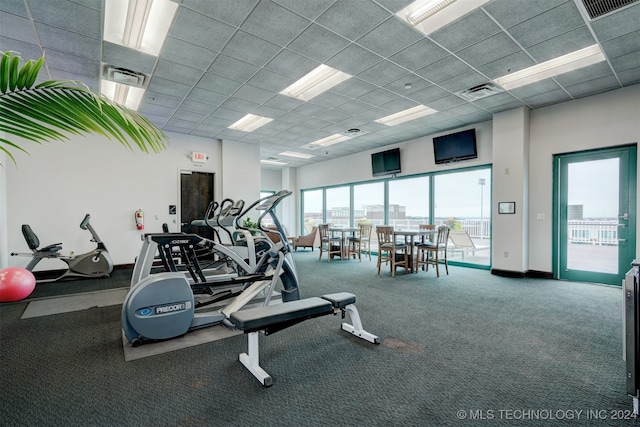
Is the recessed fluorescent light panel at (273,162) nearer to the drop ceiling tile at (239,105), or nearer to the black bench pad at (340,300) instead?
the drop ceiling tile at (239,105)

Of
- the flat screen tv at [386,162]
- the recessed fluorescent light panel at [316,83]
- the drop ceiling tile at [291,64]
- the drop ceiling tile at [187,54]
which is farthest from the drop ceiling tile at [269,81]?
the flat screen tv at [386,162]

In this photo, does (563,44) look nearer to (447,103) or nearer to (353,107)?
(447,103)

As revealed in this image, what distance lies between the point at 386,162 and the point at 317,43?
523 cm

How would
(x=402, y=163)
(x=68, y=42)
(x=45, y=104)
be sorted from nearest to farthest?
1. (x=45, y=104)
2. (x=68, y=42)
3. (x=402, y=163)

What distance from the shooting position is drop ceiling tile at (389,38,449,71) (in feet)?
11.9

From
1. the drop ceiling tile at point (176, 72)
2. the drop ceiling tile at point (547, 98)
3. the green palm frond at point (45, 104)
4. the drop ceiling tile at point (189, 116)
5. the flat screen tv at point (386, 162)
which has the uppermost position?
the drop ceiling tile at point (547, 98)

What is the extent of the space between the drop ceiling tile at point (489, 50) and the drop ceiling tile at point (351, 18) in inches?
52.4

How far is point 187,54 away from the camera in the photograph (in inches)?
150

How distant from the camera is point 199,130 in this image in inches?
276

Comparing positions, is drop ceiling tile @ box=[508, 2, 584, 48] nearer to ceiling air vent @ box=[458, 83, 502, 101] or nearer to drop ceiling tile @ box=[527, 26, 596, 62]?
drop ceiling tile @ box=[527, 26, 596, 62]

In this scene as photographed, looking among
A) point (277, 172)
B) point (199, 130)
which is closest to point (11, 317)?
point (199, 130)

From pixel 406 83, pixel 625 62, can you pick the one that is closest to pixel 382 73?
pixel 406 83

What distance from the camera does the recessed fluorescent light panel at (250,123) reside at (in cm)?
641

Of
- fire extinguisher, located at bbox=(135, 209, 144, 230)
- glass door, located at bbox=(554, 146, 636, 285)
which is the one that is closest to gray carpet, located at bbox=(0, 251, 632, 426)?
glass door, located at bbox=(554, 146, 636, 285)
